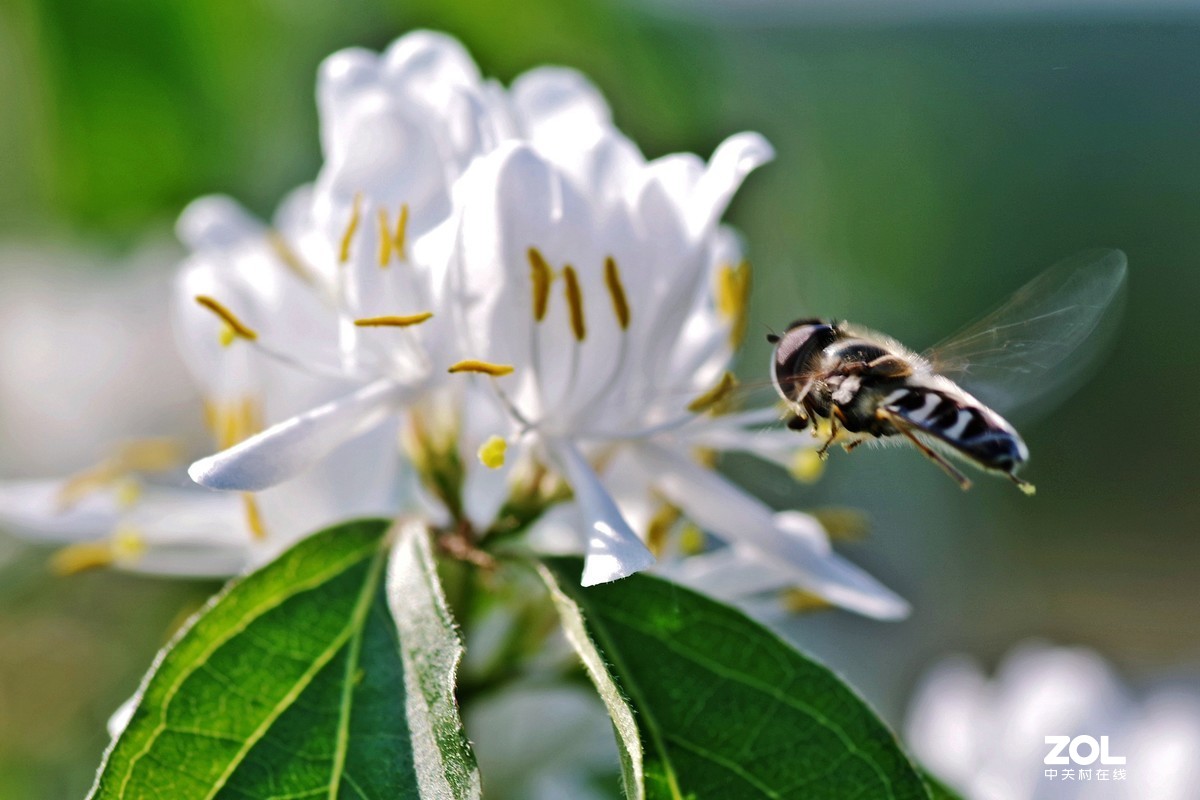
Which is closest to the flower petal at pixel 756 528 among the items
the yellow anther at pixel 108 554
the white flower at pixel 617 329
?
the white flower at pixel 617 329

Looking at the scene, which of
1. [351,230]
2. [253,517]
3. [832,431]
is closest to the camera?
[351,230]

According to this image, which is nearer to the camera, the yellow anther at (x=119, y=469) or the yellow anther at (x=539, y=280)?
the yellow anther at (x=539, y=280)

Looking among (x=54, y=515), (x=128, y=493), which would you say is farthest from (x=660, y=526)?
(x=54, y=515)

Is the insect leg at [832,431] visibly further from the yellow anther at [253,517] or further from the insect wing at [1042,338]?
the yellow anther at [253,517]

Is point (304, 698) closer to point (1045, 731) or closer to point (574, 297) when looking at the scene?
point (574, 297)

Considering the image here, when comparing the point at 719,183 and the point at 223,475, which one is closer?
the point at 223,475

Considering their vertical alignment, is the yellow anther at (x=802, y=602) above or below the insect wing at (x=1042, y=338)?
below

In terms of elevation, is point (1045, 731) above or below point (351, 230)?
below

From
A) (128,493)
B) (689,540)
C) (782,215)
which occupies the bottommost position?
(782,215)

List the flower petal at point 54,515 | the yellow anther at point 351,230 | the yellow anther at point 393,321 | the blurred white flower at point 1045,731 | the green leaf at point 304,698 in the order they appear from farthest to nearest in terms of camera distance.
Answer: the blurred white flower at point 1045,731 → the flower petal at point 54,515 → the yellow anther at point 351,230 → the yellow anther at point 393,321 → the green leaf at point 304,698
